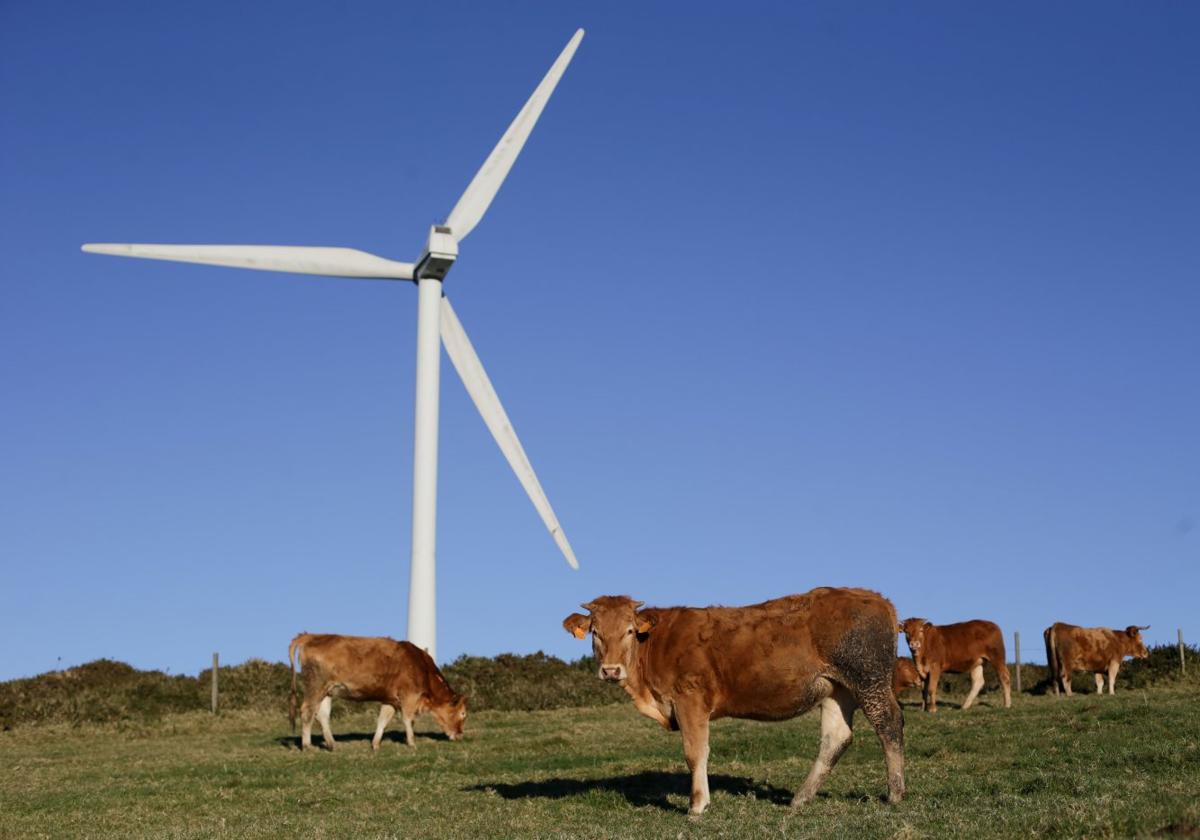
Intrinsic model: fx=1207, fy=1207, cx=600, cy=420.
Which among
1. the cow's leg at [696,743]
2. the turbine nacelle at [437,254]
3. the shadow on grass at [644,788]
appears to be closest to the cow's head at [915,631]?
the shadow on grass at [644,788]

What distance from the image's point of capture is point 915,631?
27.7 meters

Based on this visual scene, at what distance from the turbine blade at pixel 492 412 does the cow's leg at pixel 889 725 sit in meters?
23.4

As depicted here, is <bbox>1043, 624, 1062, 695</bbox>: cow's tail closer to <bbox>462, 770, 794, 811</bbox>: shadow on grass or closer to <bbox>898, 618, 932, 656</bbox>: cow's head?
<bbox>898, 618, 932, 656</bbox>: cow's head

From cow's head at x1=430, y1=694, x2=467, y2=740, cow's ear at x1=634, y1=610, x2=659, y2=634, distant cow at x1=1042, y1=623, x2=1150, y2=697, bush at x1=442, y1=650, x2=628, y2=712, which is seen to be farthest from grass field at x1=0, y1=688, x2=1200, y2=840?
bush at x1=442, y1=650, x2=628, y2=712

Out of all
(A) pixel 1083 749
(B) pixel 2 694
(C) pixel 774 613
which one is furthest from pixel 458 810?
(B) pixel 2 694

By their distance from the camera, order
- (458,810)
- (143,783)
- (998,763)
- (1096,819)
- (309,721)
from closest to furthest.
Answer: (1096,819) < (458,810) < (998,763) < (143,783) < (309,721)

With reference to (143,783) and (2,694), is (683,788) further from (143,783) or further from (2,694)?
(2,694)

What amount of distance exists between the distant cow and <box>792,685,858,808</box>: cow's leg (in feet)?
77.2

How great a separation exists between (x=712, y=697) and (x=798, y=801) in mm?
1464

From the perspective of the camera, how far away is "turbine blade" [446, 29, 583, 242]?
38844mm

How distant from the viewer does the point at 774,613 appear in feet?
44.3

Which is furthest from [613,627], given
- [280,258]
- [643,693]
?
[280,258]

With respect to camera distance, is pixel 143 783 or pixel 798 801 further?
pixel 143 783

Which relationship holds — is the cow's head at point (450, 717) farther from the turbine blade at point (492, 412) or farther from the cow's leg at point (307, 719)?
the turbine blade at point (492, 412)
